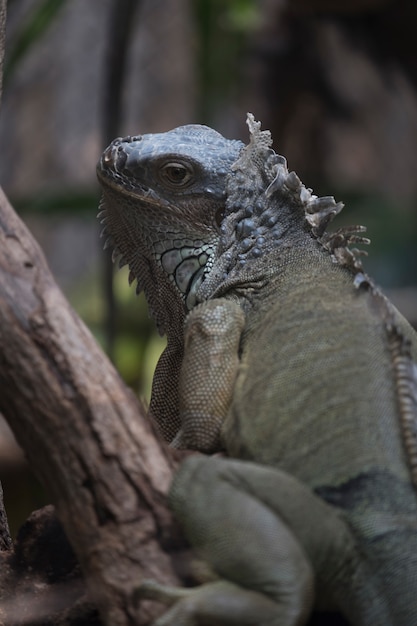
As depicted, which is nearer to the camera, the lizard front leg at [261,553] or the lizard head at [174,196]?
the lizard front leg at [261,553]

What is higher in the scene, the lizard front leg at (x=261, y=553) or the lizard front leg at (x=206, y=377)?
the lizard front leg at (x=206, y=377)

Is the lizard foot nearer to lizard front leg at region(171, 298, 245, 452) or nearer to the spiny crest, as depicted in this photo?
lizard front leg at region(171, 298, 245, 452)

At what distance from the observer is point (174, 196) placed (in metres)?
3.50

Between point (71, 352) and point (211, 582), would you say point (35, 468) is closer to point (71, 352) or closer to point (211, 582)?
point (71, 352)

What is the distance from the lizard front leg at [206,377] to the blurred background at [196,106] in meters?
4.49

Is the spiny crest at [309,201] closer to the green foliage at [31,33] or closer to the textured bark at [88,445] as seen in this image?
the textured bark at [88,445]

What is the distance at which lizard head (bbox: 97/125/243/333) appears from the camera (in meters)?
3.46

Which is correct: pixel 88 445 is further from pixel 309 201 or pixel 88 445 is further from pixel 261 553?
pixel 309 201

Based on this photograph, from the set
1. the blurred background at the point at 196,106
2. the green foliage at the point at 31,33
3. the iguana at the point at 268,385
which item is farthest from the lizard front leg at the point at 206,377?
the green foliage at the point at 31,33

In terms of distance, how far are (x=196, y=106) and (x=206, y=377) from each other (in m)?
5.63

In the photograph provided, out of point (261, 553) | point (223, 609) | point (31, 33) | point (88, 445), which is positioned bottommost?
point (223, 609)

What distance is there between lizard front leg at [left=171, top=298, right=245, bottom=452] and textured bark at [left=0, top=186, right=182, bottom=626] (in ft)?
1.39

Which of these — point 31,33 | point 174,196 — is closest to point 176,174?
point 174,196

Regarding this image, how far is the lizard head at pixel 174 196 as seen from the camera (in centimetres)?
346
